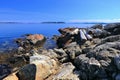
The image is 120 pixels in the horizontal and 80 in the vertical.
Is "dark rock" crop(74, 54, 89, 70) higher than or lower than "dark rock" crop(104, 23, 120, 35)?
lower

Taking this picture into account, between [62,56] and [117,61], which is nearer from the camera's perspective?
[117,61]

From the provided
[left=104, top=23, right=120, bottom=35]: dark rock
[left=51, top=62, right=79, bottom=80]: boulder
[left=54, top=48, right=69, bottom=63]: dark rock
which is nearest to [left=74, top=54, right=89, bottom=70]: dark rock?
[left=51, top=62, right=79, bottom=80]: boulder

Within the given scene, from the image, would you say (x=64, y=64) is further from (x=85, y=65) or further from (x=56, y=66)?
(x=85, y=65)

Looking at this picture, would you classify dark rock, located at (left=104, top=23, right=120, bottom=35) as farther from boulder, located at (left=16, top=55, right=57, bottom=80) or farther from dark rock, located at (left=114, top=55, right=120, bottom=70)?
boulder, located at (left=16, top=55, right=57, bottom=80)

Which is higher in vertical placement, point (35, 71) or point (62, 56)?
point (35, 71)

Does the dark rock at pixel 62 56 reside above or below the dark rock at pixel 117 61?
below

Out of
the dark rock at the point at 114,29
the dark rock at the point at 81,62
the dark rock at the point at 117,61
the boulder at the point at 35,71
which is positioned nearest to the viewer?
the dark rock at the point at 117,61

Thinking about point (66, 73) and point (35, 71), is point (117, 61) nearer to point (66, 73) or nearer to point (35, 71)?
point (66, 73)

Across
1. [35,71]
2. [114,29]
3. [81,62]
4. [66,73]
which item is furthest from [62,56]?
[114,29]

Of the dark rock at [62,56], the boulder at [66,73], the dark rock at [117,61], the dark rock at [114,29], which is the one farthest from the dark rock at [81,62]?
the dark rock at [114,29]

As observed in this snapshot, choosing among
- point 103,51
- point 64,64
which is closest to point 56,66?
point 64,64

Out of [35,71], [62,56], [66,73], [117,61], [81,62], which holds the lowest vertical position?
[66,73]

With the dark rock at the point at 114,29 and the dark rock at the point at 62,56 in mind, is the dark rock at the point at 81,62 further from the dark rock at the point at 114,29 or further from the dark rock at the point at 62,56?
the dark rock at the point at 114,29

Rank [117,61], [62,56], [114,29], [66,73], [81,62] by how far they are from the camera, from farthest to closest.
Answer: [114,29]
[62,56]
[81,62]
[66,73]
[117,61]
